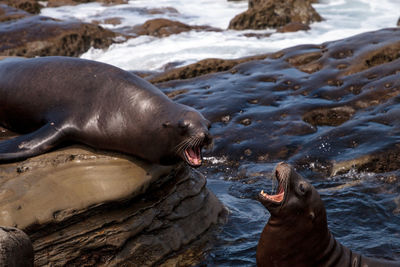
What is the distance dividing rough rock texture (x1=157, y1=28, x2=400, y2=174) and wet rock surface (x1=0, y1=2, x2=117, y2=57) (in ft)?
24.9

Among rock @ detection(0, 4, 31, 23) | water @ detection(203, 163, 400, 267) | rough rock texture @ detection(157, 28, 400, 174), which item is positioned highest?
rock @ detection(0, 4, 31, 23)

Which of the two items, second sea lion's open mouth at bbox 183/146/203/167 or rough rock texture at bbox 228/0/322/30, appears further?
rough rock texture at bbox 228/0/322/30

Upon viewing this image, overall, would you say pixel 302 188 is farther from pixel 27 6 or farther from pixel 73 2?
pixel 73 2

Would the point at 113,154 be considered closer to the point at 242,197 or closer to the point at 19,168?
the point at 19,168

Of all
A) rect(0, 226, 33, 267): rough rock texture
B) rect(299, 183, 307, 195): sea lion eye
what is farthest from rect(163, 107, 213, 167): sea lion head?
rect(0, 226, 33, 267): rough rock texture

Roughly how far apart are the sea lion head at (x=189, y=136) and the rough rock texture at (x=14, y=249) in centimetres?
181

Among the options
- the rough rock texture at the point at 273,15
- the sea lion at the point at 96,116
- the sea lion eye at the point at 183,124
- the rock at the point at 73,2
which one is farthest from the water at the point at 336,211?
the rock at the point at 73,2

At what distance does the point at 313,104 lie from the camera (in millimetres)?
9992

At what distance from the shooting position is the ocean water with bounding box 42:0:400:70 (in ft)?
60.7

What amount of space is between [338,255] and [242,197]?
2.49 m

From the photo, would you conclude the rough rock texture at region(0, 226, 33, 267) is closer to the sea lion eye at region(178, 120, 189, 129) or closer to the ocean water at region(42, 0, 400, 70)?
the sea lion eye at region(178, 120, 189, 129)

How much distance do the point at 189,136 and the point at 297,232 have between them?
1.42 metres

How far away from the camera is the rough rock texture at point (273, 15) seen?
22.5 metres

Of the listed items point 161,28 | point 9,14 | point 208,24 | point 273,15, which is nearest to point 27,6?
point 9,14
